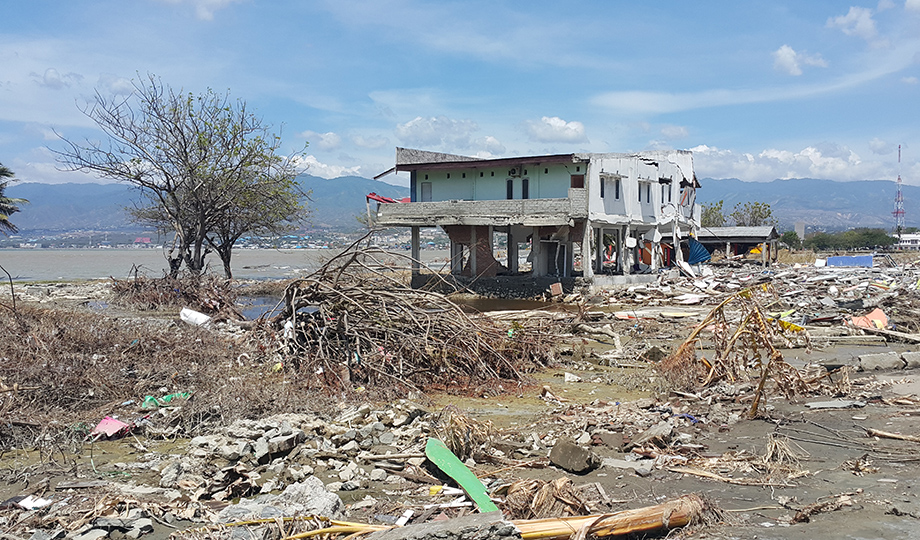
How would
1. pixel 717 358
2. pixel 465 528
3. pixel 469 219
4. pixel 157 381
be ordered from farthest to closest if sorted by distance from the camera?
pixel 469 219 < pixel 717 358 < pixel 157 381 < pixel 465 528

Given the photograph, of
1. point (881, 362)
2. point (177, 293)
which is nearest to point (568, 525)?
point (881, 362)

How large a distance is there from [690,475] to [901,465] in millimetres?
1942

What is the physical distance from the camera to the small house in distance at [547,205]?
30156 millimetres

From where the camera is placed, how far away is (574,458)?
658cm

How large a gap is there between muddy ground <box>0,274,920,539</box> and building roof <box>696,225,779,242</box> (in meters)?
39.2

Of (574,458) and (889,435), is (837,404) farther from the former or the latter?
(574,458)

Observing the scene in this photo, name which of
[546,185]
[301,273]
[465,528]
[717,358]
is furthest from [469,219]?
[465,528]

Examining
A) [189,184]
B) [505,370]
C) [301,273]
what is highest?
[189,184]

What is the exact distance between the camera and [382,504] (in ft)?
19.3

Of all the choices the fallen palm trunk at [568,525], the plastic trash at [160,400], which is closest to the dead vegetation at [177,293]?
the plastic trash at [160,400]

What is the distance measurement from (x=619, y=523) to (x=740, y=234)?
160 ft

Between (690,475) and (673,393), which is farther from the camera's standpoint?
(673,393)

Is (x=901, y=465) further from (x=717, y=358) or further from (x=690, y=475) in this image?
(x=717, y=358)

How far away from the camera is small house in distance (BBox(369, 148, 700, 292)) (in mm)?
30156
